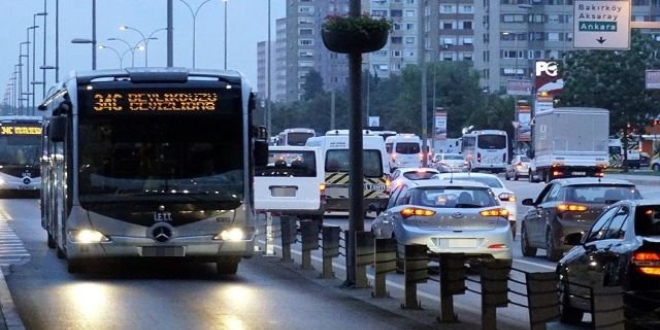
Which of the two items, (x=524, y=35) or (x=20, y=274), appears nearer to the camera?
(x=20, y=274)

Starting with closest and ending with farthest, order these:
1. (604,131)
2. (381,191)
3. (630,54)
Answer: (381,191) < (604,131) < (630,54)

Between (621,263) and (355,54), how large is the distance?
7.36m

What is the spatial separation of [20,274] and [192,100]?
375cm

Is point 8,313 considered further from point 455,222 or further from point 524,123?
point 524,123

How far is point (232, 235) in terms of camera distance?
20.5 meters

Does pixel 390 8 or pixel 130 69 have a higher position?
pixel 390 8

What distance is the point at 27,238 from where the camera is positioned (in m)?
31.5

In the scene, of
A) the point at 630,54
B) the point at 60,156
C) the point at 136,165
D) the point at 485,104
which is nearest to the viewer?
the point at 136,165

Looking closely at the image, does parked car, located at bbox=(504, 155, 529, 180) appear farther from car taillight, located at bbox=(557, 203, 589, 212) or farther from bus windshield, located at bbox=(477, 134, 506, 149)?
car taillight, located at bbox=(557, 203, 589, 212)

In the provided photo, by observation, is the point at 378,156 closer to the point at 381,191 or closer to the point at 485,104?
the point at 381,191

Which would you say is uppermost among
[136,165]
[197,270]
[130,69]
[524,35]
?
[524,35]

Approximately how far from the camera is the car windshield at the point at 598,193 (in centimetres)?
2572

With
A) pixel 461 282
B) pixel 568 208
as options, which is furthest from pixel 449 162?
pixel 461 282

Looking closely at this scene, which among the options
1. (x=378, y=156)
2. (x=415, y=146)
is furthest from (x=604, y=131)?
(x=378, y=156)
